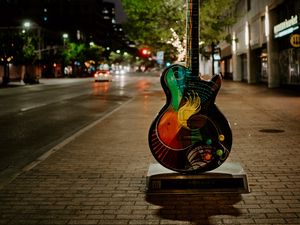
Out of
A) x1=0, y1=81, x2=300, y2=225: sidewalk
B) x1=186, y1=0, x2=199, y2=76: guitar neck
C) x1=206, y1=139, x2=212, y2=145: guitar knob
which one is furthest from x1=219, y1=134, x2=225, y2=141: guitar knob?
x1=186, y1=0, x2=199, y2=76: guitar neck

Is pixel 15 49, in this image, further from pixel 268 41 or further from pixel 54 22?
pixel 54 22

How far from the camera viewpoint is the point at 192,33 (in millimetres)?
6359

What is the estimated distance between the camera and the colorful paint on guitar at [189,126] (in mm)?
5992

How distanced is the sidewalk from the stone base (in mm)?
153

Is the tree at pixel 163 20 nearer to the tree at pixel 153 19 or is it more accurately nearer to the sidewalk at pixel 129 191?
the tree at pixel 153 19

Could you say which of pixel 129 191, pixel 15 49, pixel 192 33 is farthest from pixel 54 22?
pixel 129 191

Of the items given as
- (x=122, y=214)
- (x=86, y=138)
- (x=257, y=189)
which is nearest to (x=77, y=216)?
(x=122, y=214)

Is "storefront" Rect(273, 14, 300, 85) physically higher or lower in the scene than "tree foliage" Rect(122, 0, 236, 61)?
lower

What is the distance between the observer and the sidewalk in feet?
17.2

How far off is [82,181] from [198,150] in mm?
1926

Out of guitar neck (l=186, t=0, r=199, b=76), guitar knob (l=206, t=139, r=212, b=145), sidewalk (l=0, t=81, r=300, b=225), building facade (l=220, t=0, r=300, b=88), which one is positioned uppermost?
building facade (l=220, t=0, r=300, b=88)

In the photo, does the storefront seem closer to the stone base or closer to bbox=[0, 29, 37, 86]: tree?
the stone base

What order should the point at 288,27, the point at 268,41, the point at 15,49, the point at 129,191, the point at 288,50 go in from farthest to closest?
1. the point at 15,49
2. the point at 268,41
3. the point at 288,50
4. the point at 288,27
5. the point at 129,191

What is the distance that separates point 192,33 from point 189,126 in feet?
4.19
